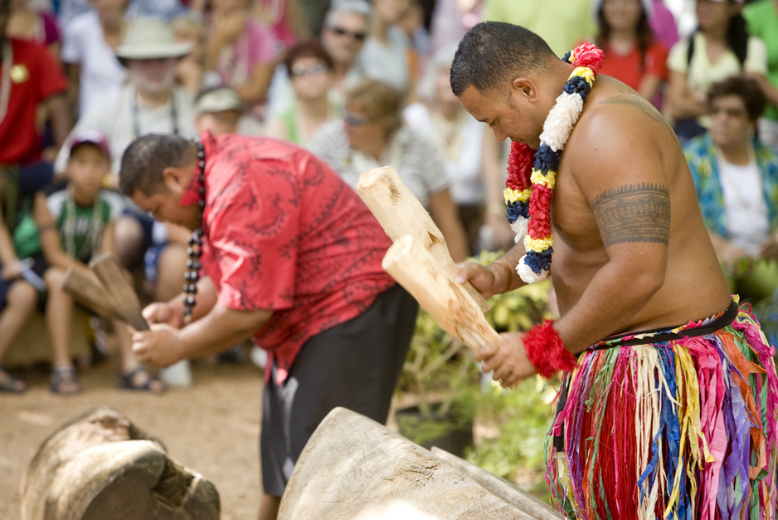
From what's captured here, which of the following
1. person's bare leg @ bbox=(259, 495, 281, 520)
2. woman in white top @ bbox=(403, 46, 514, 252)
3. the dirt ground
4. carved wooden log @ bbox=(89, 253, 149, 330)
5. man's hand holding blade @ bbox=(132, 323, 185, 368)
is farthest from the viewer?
woman in white top @ bbox=(403, 46, 514, 252)

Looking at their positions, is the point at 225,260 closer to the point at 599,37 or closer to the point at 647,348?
the point at 647,348

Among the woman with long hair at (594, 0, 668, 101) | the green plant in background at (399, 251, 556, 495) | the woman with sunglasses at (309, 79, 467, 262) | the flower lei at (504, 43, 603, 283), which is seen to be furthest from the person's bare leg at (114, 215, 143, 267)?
the flower lei at (504, 43, 603, 283)

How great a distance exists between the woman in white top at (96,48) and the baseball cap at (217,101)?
1.10 m

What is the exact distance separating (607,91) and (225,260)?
1320 millimetres

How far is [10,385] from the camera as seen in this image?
5176 millimetres

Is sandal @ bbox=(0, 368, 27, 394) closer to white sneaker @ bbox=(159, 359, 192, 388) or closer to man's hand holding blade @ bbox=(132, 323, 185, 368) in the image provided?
white sneaker @ bbox=(159, 359, 192, 388)

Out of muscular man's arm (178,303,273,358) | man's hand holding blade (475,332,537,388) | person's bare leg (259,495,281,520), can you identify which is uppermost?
man's hand holding blade (475,332,537,388)

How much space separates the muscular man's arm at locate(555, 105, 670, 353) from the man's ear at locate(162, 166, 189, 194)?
4.60ft

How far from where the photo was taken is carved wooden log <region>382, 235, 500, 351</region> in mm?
1973

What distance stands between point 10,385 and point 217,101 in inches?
92.5

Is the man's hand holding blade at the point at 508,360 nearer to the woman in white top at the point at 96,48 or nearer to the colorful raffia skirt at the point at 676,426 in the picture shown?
the colorful raffia skirt at the point at 676,426

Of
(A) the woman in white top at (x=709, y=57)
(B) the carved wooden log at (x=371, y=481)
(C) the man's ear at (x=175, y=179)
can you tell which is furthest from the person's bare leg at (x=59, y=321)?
→ (A) the woman in white top at (x=709, y=57)

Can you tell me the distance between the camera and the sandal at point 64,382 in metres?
5.24

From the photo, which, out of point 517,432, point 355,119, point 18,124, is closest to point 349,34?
point 355,119
